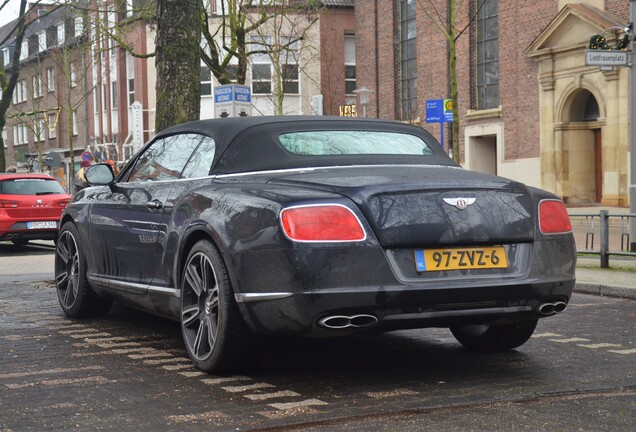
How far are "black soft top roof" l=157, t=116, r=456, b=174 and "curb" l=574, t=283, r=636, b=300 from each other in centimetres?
473

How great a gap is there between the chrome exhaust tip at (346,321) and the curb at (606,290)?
6.25m

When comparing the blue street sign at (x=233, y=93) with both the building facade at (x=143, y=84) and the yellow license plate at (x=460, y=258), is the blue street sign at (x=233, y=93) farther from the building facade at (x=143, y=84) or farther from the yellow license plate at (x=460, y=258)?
the building facade at (x=143, y=84)

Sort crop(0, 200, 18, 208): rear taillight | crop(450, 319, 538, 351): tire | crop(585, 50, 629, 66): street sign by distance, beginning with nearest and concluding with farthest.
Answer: crop(450, 319, 538, 351): tire
crop(585, 50, 629, 66): street sign
crop(0, 200, 18, 208): rear taillight

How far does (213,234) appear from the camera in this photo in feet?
19.6

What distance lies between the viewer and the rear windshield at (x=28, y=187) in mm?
21828

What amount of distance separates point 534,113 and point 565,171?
2.64 meters

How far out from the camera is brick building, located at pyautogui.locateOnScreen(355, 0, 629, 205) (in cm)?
3247

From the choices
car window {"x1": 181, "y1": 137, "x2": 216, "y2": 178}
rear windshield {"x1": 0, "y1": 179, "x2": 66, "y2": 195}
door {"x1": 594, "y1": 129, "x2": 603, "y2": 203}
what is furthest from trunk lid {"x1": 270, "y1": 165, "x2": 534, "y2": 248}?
door {"x1": 594, "y1": 129, "x2": 603, "y2": 203}

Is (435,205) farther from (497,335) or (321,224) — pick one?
(497,335)

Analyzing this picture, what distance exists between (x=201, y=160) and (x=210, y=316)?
1.21 m

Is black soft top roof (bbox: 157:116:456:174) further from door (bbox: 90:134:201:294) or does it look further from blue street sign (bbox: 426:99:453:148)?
blue street sign (bbox: 426:99:453:148)

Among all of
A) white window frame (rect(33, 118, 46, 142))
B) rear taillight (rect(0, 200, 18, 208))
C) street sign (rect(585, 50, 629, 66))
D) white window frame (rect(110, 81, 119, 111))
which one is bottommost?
rear taillight (rect(0, 200, 18, 208))

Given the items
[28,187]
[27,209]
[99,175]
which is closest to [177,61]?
[99,175]

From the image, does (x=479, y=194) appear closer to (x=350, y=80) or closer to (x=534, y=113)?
(x=534, y=113)
